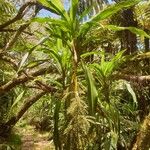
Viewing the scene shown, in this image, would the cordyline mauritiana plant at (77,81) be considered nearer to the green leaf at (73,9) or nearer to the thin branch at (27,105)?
the green leaf at (73,9)

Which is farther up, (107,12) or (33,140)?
(107,12)

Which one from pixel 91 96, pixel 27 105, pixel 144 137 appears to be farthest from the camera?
pixel 27 105

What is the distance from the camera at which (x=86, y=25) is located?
5.85 ft

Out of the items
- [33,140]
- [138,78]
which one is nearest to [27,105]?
[138,78]

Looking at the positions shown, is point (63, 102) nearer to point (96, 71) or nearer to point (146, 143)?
point (96, 71)

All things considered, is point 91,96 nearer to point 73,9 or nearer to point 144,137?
point 73,9

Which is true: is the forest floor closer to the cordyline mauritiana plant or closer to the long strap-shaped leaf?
the cordyline mauritiana plant

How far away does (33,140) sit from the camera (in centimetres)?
1120

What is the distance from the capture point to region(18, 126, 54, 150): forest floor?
9.80 meters

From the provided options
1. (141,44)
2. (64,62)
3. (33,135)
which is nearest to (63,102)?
(64,62)

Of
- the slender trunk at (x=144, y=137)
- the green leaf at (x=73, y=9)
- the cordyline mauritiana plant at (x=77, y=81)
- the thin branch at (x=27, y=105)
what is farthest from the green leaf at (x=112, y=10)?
the thin branch at (x=27, y=105)

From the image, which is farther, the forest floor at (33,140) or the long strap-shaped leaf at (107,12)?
the forest floor at (33,140)

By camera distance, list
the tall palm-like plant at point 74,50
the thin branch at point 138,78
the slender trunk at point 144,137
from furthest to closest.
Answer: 1. the slender trunk at point 144,137
2. the thin branch at point 138,78
3. the tall palm-like plant at point 74,50

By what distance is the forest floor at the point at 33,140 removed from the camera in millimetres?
9803
